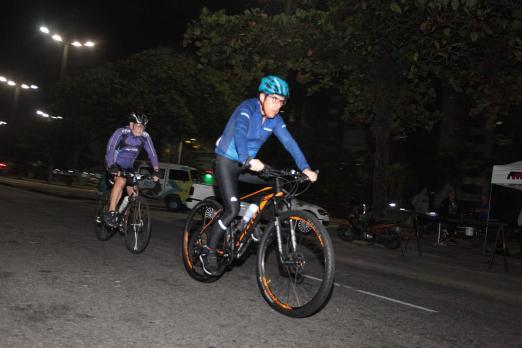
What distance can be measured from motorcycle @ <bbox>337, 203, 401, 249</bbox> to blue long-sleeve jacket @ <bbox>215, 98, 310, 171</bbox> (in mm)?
9040

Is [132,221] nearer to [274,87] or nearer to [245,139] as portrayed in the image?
[245,139]

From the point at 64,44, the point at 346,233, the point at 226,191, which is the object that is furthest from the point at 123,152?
the point at 64,44

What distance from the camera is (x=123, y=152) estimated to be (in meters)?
7.12

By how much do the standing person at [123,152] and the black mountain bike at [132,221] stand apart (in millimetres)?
96

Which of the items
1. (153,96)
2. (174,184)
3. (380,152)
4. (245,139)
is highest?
(153,96)

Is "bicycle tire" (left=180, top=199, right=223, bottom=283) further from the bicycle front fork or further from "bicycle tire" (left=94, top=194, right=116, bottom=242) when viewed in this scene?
"bicycle tire" (left=94, top=194, right=116, bottom=242)

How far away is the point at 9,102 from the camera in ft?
224

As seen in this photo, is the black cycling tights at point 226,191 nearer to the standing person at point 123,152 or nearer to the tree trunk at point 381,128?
the standing person at point 123,152

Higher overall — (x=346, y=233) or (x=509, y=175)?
(x=509, y=175)

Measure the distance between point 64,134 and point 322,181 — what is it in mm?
27843

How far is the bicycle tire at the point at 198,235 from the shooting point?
4980 millimetres

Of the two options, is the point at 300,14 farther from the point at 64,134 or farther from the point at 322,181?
the point at 64,134

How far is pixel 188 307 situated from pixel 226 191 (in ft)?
3.70

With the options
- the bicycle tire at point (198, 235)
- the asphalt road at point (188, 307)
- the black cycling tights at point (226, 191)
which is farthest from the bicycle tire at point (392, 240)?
the black cycling tights at point (226, 191)
